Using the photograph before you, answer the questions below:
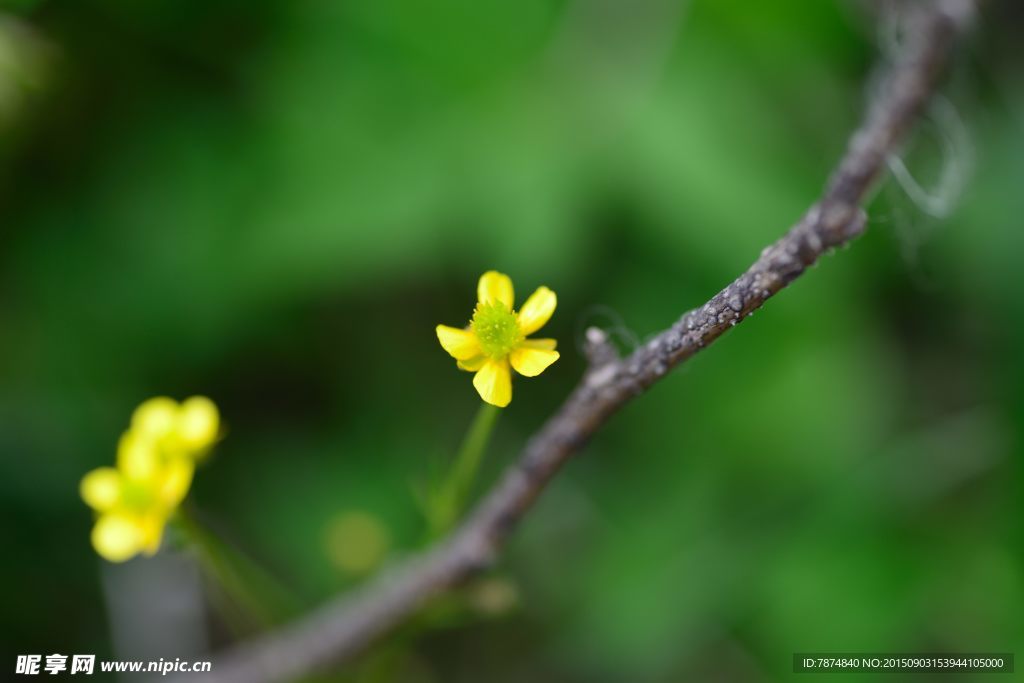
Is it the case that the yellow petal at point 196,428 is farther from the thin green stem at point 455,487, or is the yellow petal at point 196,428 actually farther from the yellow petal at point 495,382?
the yellow petal at point 495,382

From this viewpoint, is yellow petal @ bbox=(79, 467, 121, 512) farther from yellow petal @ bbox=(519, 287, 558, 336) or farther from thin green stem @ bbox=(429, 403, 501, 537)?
yellow petal @ bbox=(519, 287, 558, 336)

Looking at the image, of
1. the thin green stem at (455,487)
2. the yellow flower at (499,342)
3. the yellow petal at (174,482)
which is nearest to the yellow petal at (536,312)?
the yellow flower at (499,342)

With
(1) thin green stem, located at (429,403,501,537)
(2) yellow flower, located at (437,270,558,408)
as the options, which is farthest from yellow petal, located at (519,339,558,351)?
(1) thin green stem, located at (429,403,501,537)

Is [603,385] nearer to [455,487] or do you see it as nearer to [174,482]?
[455,487]

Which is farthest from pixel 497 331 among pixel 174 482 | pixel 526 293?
pixel 526 293

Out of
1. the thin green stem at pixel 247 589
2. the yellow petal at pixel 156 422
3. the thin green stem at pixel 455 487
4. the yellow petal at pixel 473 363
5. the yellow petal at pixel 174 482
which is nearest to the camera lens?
the yellow petal at pixel 473 363
